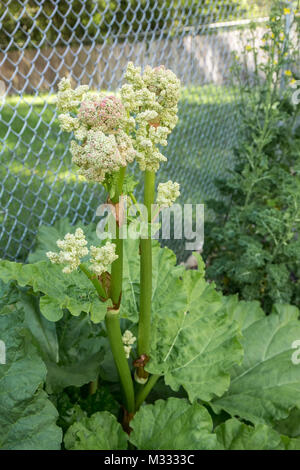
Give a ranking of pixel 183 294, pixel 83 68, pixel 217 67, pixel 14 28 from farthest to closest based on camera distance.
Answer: pixel 217 67 → pixel 83 68 → pixel 14 28 → pixel 183 294

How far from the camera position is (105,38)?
2.60m

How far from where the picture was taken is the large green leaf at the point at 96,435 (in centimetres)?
134

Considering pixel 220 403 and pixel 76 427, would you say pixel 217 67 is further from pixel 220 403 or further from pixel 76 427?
pixel 76 427

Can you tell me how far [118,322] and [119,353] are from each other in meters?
0.13

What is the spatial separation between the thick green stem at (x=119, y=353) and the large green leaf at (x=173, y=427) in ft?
0.46

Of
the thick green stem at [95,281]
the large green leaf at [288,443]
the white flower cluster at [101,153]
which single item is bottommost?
the large green leaf at [288,443]

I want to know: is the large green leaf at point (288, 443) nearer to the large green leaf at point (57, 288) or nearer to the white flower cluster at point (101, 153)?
the large green leaf at point (57, 288)

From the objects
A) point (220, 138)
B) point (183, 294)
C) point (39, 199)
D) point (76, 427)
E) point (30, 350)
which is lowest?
point (76, 427)

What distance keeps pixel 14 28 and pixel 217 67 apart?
2.22m

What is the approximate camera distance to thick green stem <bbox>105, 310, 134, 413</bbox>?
54.9 inches

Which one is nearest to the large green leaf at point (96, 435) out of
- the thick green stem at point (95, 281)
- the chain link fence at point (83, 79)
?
the thick green stem at point (95, 281)

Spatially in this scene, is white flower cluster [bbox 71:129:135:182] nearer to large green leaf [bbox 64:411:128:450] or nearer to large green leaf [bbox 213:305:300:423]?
large green leaf [bbox 64:411:128:450]

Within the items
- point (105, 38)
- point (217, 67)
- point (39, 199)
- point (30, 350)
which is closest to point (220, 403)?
point (30, 350)

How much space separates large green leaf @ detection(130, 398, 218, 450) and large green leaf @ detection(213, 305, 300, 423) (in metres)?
0.25
